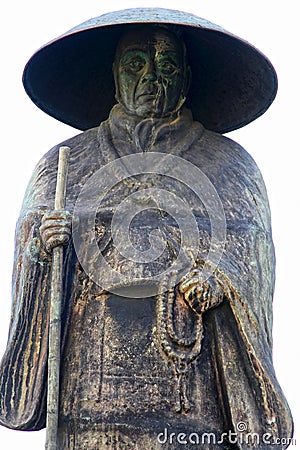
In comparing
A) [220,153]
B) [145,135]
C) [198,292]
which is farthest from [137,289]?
[220,153]

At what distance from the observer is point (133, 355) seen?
13273 millimetres

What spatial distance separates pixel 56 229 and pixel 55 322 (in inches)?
30.8

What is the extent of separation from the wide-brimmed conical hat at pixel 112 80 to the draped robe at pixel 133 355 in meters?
1.27

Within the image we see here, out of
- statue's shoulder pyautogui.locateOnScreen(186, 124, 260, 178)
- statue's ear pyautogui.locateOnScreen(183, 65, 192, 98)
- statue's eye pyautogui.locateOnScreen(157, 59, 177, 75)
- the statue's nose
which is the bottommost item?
statue's shoulder pyautogui.locateOnScreen(186, 124, 260, 178)

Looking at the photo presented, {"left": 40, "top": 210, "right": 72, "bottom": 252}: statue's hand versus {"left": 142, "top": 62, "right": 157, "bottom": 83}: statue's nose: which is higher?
{"left": 142, "top": 62, "right": 157, "bottom": 83}: statue's nose

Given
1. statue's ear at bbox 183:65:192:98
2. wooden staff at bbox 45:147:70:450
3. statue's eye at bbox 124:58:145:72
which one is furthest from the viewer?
statue's ear at bbox 183:65:192:98

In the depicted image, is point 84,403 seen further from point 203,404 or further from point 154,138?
point 154,138

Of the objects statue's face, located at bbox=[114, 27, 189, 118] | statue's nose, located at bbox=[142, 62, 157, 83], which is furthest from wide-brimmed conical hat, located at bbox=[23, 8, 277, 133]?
statue's nose, located at bbox=[142, 62, 157, 83]

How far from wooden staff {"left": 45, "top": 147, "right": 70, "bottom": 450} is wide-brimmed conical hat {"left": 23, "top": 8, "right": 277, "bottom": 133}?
4.87ft

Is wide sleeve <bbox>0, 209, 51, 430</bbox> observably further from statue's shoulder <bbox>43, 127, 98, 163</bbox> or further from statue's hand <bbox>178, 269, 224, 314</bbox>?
statue's hand <bbox>178, 269, 224, 314</bbox>

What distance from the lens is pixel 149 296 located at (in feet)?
44.4

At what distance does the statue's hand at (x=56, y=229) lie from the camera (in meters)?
13.4

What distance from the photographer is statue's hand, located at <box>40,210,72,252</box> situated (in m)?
13.4

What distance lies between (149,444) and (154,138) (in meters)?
2.89
